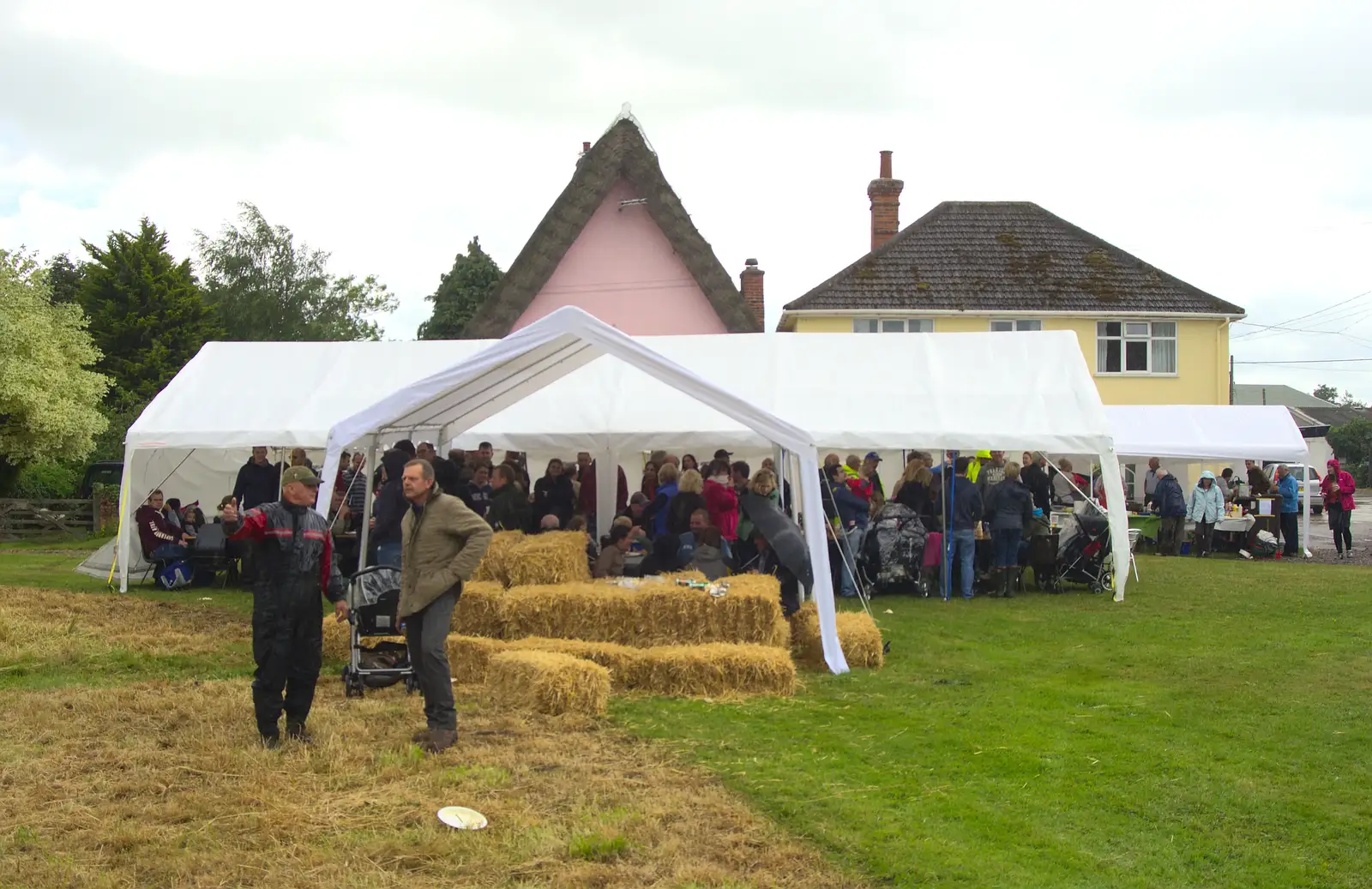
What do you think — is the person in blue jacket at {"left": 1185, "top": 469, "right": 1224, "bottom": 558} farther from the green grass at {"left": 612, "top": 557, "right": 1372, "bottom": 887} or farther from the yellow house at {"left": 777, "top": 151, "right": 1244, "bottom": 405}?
the yellow house at {"left": 777, "top": 151, "right": 1244, "bottom": 405}

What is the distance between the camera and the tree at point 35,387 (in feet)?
89.7

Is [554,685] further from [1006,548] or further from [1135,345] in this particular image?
[1135,345]

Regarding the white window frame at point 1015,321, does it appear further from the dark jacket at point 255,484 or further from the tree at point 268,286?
the tree at point 268,286

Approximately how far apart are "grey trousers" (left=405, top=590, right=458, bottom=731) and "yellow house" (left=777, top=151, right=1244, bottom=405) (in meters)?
23.6

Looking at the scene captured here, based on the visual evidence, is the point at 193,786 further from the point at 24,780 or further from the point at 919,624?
the point at 919,624

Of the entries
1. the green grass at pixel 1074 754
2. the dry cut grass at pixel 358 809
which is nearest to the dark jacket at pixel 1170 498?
the green grass at pixel 1074 754

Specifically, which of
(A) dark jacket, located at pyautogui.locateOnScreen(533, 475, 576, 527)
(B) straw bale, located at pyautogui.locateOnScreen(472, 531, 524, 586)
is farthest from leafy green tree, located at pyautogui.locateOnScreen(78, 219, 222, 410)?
(B) straw bale, located at pyautogui.locateOnScreen(472, 531, 524, 586)

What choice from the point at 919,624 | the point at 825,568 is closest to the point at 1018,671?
the point at 825,568

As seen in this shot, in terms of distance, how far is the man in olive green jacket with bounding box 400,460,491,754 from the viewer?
698 cm

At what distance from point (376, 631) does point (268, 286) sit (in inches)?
1819

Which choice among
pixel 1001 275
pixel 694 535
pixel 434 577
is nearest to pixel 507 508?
pixel 694 535

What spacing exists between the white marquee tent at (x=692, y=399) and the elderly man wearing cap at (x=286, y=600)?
616cm

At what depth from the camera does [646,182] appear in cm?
2433

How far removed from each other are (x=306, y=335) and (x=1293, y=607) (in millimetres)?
45469
